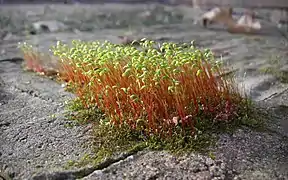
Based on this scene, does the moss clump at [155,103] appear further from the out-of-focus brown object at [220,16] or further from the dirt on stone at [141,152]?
the out-of-focus brown object at [220,16]

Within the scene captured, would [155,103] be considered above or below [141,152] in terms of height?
above

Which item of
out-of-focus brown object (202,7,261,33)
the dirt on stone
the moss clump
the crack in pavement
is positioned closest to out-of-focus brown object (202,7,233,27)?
out-of-focus brown object (202,7,261,33)

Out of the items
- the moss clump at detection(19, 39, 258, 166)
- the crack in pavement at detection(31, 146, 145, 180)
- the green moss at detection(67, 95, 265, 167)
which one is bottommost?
the crack in pavement at detection(31, 146, 145, 180)

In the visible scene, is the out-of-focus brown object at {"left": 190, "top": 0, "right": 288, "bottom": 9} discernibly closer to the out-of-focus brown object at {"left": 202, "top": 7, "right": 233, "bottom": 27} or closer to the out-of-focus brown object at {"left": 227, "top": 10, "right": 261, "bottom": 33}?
the out-of-focus brown object at {"left": 202, "top": 7, "right": 233, "bottom": 27}

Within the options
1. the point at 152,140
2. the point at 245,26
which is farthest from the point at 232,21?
the point at 152,140

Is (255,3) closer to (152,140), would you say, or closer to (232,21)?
(232,21)

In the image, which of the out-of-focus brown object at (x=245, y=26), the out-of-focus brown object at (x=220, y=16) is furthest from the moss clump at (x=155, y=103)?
the out-of-focus brown object at (x=220, y=16)

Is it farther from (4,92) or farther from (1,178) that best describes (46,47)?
(1,178)

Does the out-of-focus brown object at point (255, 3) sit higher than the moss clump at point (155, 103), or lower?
higher

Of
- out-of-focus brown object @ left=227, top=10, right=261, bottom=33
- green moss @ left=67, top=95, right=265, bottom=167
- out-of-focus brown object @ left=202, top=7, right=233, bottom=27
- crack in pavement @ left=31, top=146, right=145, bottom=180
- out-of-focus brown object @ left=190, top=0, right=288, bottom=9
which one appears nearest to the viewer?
crack in pavement @ left=31, top=146, right=145, bottom=180
